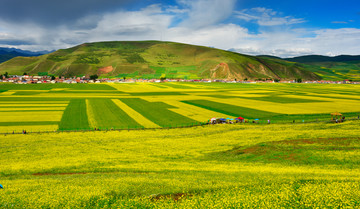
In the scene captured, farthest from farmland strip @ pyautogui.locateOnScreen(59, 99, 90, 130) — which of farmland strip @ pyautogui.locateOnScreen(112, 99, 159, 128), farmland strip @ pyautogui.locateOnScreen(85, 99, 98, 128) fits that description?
farmland strip @ pyautogui.locateOnScreen(112, 99, 159, 128)

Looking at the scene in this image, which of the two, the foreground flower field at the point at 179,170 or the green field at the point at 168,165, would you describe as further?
the green field at the point at 168,165

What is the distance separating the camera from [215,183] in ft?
75.6

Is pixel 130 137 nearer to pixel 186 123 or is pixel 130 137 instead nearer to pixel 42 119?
pixel 186 123

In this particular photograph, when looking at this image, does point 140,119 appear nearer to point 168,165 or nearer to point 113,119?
point 113,119

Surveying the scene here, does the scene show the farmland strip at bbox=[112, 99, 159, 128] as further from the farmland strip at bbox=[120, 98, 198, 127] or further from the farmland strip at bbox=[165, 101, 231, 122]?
the farmland strip at bbox=[165, 101, 231, 122]

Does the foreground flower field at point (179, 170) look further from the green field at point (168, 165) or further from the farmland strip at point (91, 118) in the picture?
the farmland strip at point (91, 118)

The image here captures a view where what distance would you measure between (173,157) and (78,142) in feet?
83.5

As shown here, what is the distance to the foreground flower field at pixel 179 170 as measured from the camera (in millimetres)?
18953

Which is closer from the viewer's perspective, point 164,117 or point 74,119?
point 74,119

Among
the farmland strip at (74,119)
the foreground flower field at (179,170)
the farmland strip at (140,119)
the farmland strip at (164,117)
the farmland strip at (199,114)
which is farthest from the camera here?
the farmland strip at (199,114)

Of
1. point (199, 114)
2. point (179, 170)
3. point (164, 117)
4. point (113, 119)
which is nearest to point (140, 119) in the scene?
point (164, 117)

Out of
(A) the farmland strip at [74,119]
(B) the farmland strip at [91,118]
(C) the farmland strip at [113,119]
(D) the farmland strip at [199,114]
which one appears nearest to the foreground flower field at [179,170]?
(A) the farmland strip at [74,119]

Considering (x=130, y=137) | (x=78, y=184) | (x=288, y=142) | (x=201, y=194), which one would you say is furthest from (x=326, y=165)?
(x=130, y=137)

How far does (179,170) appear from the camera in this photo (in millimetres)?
30750
